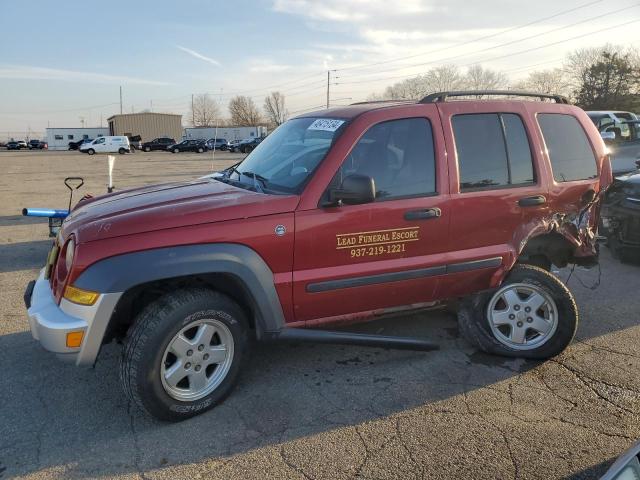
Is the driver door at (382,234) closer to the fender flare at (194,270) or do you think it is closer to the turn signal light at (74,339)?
the fender flare at (194,270)

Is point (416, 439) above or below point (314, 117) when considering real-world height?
below

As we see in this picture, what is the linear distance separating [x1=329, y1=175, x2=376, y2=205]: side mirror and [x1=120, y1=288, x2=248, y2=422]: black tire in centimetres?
96

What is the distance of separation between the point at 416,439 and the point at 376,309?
95 centimetres

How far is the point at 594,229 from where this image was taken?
4480 mm

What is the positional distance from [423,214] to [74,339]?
7.68ft

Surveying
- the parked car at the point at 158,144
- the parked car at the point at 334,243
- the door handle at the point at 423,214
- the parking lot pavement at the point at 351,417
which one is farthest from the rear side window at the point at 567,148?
the parked car at the point at 158,144

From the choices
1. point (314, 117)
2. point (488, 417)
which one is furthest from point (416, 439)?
point (314, 117)

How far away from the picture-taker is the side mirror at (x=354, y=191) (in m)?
3.12

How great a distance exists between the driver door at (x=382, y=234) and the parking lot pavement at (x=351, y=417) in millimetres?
588

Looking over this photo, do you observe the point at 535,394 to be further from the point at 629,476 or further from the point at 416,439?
the point at 629,476

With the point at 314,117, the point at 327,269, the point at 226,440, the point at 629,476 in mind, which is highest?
the point at 314,117

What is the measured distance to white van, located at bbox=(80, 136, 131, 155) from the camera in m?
47.5

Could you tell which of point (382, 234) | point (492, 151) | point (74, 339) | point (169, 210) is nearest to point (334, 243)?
point (382, 234)

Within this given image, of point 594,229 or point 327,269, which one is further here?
point 594,229
